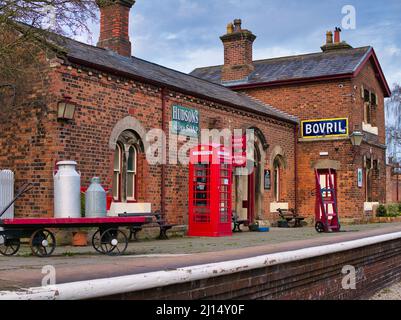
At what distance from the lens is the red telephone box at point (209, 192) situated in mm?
14797

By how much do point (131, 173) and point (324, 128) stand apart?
35.9 ft

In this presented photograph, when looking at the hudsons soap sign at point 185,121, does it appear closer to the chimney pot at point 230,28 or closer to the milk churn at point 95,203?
the milk churn at point 95,203

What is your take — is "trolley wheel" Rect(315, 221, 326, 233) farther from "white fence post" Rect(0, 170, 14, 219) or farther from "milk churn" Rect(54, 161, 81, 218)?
"white fence post" Rect(0, 170, 14, 219)

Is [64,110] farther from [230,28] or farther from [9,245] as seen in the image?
[230,28]

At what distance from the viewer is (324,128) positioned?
23.1m

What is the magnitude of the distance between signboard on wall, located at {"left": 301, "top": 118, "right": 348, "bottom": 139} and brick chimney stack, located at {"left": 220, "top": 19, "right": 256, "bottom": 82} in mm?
4116

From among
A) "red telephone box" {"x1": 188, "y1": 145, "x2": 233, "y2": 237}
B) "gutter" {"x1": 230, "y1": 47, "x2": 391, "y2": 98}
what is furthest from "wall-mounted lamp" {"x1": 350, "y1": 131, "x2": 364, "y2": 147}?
"red telephone box" {"x1": 188, "y1": 145, "x2": 233, "y2": 237}

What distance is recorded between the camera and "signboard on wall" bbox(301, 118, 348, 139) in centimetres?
2258

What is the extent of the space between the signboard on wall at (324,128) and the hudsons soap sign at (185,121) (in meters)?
7.76

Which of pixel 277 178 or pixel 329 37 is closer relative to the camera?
pixel 277 178

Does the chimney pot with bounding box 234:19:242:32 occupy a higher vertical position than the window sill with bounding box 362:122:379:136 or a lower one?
higher

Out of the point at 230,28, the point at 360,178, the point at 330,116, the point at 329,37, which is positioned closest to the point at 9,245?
the point at 330,116

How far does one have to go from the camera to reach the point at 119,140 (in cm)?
1411
